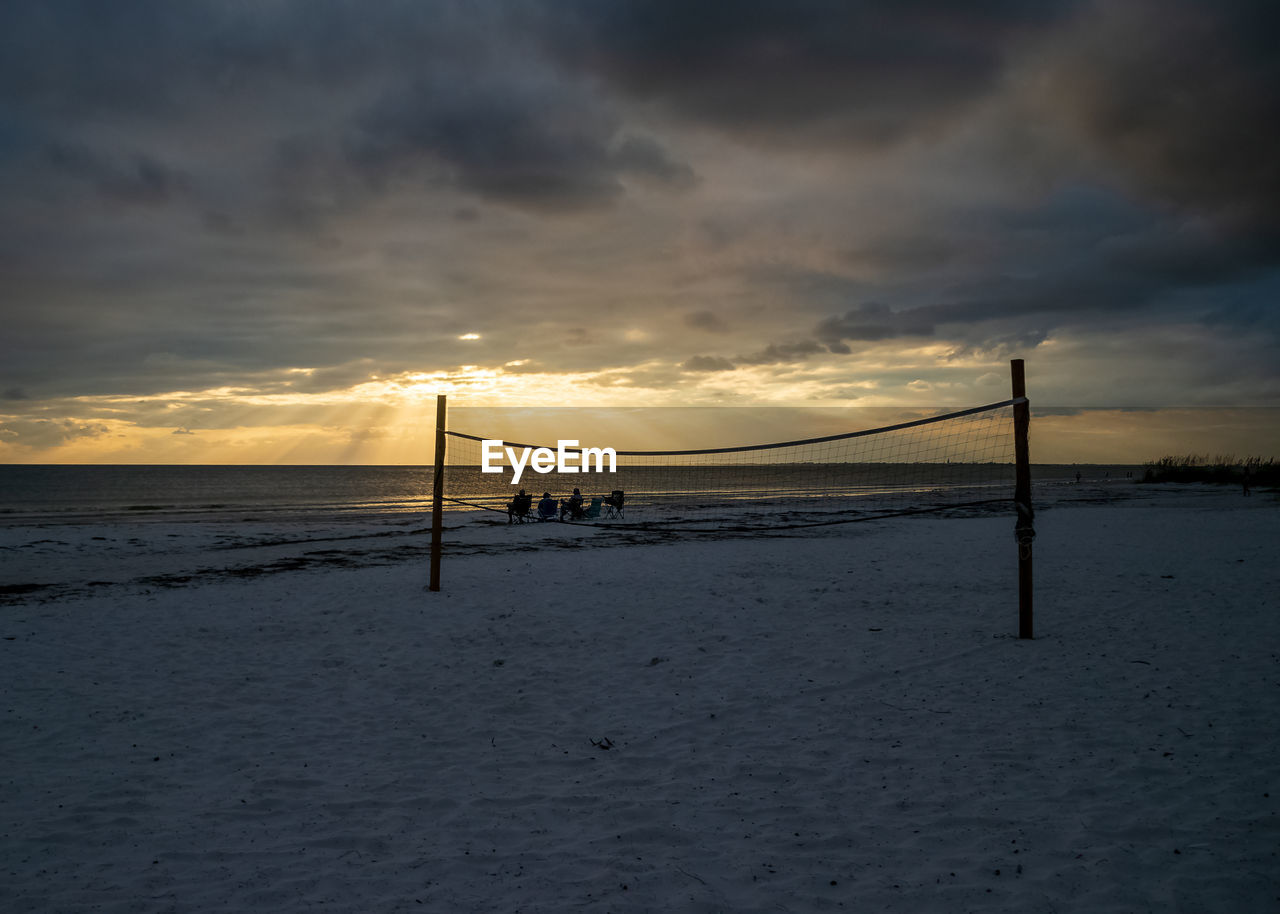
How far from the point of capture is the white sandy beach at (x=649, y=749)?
11.4ft

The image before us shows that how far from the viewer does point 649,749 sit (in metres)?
5.11

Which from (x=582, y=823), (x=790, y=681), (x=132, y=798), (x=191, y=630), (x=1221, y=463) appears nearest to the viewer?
(x=582, y=823)

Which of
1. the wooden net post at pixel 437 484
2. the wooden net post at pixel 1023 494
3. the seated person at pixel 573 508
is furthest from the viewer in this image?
the seated person at pixel 573 508

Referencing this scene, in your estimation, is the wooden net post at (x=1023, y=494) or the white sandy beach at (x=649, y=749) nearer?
the white sandy beach at (x=649, y=749)

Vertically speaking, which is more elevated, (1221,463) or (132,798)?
(1221,463)

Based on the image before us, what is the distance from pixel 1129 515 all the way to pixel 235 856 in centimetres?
2637

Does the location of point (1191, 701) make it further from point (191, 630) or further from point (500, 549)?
point (500, 549)

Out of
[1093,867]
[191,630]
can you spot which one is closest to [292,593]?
[191,630]

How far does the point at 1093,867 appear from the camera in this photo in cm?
350

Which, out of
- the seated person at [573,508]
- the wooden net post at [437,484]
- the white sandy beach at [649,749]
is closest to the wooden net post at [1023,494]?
the white sandy beach at [649,749]

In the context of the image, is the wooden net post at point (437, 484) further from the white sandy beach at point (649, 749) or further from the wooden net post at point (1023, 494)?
the wooden net post at point (1023, 494)

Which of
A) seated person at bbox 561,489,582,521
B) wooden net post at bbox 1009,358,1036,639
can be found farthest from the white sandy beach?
seated person at bbox 561,489,582,521

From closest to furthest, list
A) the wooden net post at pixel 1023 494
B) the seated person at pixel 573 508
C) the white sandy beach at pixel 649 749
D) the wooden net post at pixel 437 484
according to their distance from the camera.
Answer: the white sandy beach at pixel 649 749
the wooden net post at pixel 1023 494
the wooden net post at pixel 437 484
the seated person at pixel 573 508

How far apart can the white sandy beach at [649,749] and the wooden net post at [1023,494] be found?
1.34 feet
